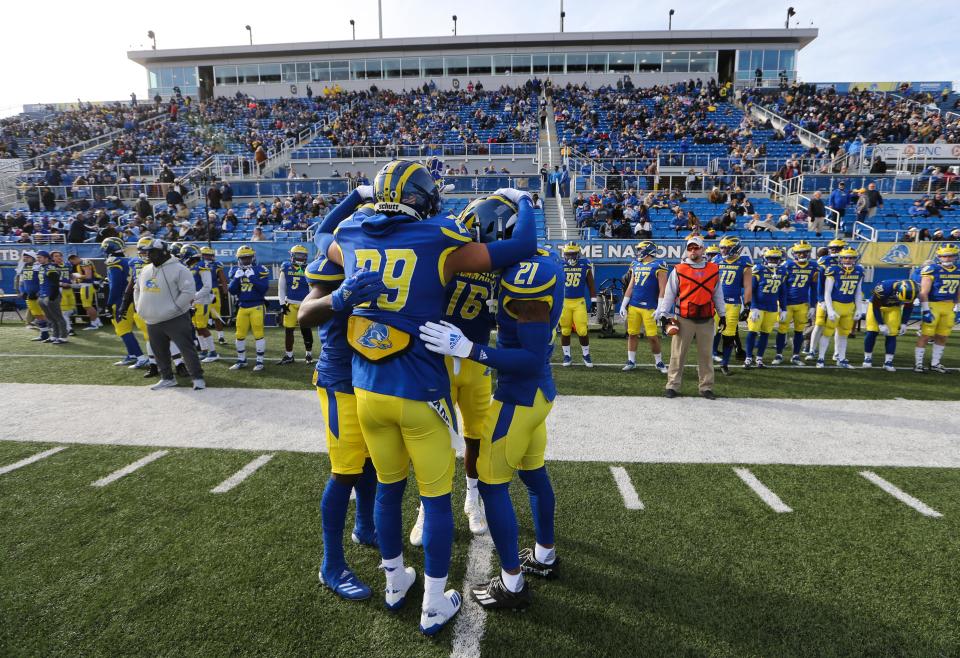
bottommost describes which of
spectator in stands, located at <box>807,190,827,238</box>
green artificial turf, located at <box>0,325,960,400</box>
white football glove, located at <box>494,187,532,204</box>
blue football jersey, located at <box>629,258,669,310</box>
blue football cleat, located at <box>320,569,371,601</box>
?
green artificial turf, located at <box>0,325,960,400</box>

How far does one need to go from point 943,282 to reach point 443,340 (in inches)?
391

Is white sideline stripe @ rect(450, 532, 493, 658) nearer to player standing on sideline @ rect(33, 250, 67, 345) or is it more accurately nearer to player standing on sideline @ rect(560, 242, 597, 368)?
player standing on sideline @ rect(560, 242, 597, 368)

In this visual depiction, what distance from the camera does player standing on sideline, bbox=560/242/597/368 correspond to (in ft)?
29.8

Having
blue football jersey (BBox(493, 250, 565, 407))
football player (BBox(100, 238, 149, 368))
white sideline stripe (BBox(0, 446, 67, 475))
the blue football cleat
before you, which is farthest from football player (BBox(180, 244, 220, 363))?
blue football jersey (BBox(493, 250, 565, 407))

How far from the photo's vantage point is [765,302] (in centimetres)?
916

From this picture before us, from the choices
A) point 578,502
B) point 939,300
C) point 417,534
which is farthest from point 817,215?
point 417,534

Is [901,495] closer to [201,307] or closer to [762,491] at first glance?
[762,491]

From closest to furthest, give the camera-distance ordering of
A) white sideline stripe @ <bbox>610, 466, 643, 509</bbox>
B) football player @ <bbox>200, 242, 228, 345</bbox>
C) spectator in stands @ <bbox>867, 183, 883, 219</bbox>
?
white sideline stripe @ <bbox>610, 466, 643, 509</bbox>
football player @ <bbox>200, 242, 228, 345</bbox>
spectator in stands @ <bbox>867, 183, 883, 219</bbox>

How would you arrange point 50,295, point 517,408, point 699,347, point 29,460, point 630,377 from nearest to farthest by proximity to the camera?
point 517,408 < point 29,460 < point 699,347 < point 630,377 < point 50,295

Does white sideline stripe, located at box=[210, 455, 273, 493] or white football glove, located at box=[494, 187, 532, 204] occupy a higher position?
white football glove, located at box=[494, 187, 532, 204]

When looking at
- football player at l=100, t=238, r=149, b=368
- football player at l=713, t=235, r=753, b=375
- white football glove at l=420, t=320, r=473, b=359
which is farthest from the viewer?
football player at l=100, t=238, r=149, b=368

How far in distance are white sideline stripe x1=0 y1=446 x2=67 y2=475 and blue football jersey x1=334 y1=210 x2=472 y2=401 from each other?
4.40 metres

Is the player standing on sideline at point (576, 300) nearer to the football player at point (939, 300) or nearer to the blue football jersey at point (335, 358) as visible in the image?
the football player at point (939, 300)

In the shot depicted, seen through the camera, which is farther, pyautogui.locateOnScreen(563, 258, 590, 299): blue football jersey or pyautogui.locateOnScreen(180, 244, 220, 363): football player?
pyautogui.locateOnScreen(180, 244, 220, 363): football player
